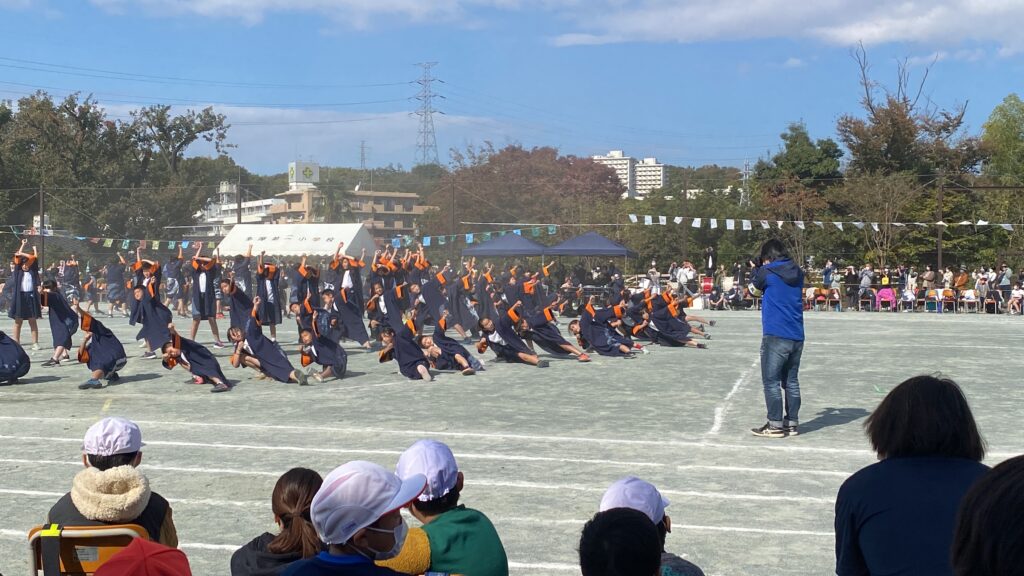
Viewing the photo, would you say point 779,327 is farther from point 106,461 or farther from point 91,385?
point 91,385

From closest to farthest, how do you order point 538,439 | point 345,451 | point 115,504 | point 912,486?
point 912,486 → point 115,504 → point 345,451 → point 538,439

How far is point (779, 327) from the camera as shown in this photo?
1019 centimetres

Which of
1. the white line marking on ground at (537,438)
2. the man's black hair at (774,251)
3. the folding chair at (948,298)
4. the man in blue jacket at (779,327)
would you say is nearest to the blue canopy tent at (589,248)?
the folding chair at (948,298)

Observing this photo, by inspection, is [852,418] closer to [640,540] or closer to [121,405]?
[121,405]

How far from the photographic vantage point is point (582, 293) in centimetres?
3297

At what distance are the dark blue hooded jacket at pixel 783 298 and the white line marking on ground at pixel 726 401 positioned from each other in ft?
4.27

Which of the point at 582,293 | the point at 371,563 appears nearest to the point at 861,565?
the point at 371,563

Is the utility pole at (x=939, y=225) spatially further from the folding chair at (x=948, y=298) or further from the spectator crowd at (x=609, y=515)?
the spectator crowd at (x=609, y=515)

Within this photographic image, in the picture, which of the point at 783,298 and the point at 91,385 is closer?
the point at 783,298

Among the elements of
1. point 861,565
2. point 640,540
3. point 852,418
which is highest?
point 640,540

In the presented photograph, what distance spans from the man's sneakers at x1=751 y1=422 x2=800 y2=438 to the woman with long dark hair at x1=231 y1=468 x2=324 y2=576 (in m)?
7.32

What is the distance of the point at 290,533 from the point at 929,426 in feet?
7.47

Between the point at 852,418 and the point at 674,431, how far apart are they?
2.26 meters

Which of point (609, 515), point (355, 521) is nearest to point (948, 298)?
point (609, 515)
